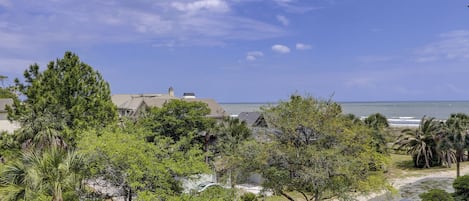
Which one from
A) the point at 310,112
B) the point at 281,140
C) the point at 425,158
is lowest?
the point at 425,158

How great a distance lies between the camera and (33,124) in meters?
20.2

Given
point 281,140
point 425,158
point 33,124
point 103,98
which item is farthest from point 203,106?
point 425,158

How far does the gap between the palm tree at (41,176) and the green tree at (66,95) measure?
11375 millimetres

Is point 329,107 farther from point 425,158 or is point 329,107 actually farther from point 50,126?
point 425,158

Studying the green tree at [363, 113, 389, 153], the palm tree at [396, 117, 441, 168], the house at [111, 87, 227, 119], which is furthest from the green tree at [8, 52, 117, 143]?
the palm tree at [396, 117, 441, 168]

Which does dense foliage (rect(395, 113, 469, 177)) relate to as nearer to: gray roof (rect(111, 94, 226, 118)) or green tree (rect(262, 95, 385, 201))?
green tree (rect(262, 95, 385, 201))

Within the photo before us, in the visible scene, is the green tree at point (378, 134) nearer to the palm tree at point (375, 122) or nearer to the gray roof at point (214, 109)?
the palm tree at point (375, 122)

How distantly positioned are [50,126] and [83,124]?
2.02 metres

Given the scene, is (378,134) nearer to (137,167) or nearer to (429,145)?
(429,145)

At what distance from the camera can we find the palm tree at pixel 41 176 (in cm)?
Result: 1032

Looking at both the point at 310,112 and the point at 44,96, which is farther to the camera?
the point at 44,96

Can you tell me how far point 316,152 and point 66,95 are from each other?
1626 centimetres

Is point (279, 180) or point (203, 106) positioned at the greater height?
point (203, 106)

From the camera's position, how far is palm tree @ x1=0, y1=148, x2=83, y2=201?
1032 cm
